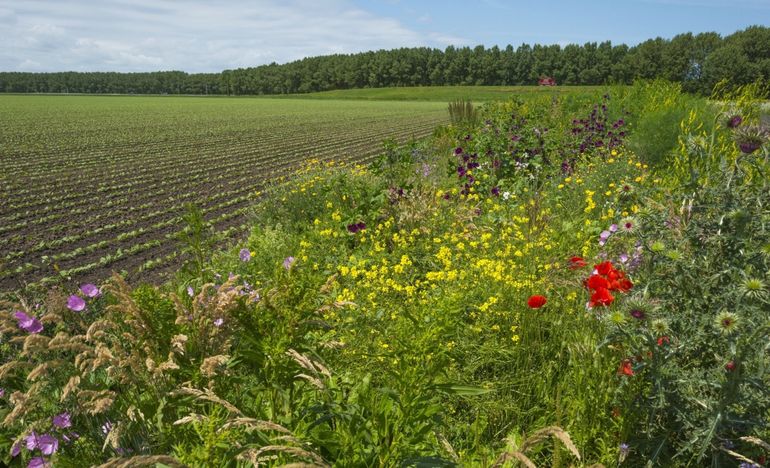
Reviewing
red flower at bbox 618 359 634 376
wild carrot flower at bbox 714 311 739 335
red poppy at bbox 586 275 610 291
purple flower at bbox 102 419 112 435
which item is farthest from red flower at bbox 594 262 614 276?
purple flower at bbox 102 419 112 435

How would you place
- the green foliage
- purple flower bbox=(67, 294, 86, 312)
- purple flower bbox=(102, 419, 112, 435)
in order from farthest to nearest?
the green foliage, purple flower bbox=(67, 294, 86, 312), purple flower bbox=(102, 419, 112, 435)

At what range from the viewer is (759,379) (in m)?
2.01

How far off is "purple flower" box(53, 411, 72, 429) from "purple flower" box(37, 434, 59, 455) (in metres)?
0.05

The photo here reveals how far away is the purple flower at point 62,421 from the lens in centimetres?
187

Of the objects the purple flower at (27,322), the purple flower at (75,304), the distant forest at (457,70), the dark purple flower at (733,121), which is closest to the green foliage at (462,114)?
the dark purple flower at (733,121)

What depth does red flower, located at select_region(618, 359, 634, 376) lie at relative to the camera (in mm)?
2279

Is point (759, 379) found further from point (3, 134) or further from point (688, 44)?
point (688, 44)

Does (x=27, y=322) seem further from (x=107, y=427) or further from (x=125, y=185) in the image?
(x=125, y=185)

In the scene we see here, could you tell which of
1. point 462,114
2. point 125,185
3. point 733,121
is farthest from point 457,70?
point 733,121

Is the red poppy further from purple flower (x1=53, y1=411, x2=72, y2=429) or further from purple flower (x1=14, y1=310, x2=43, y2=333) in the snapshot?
purple flower (x1=14, y1=310, x2=43, y2=333)

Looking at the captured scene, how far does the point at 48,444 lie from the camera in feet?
6.19

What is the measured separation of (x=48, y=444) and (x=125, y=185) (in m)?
12.9

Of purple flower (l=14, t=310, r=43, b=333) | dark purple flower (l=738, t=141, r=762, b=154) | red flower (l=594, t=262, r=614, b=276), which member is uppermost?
dark purple flower (l=738, t=141, r=762, b=154)

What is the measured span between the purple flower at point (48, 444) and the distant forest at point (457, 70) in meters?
79.2
